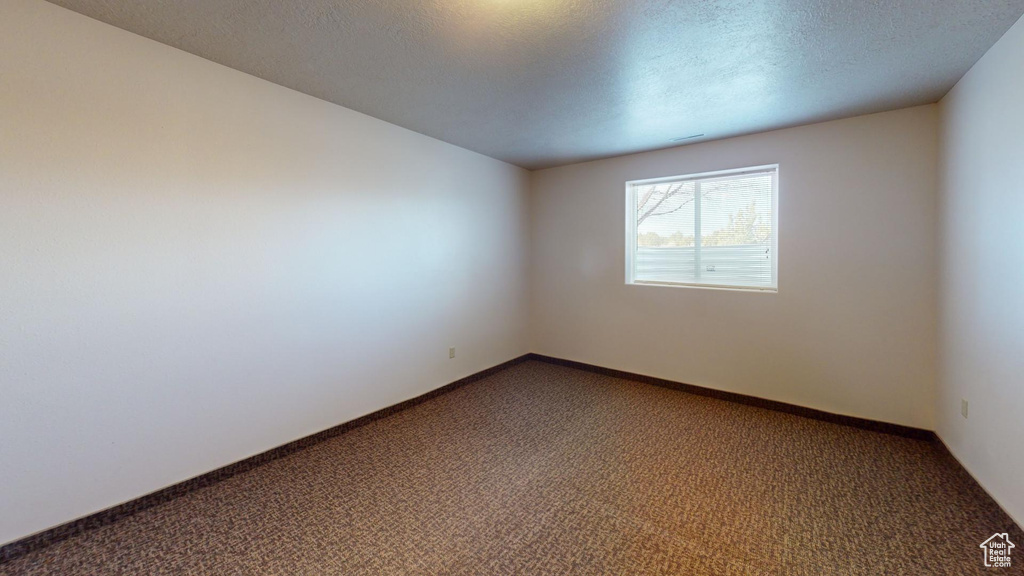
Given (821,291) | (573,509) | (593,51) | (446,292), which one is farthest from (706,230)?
(573,509)

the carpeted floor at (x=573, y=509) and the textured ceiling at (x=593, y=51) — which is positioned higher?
the textured ceiling at (x=593, y=51)

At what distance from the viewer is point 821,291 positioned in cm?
308

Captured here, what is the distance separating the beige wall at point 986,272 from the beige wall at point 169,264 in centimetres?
365

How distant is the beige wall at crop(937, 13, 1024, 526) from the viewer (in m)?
1.81

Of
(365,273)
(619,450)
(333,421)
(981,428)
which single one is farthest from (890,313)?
(333,421)

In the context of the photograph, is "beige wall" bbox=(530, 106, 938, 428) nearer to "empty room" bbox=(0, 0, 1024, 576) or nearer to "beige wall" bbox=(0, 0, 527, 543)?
"empty room" bbox=(0, 0, 1024, 576)

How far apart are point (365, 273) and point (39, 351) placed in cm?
169

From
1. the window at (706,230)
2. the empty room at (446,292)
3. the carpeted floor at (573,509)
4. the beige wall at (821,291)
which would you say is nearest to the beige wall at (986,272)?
the empty room at (446,292)

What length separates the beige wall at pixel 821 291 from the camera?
2.75 meters

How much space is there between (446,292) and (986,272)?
365 cm

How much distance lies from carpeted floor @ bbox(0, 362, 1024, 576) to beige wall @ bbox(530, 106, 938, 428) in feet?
1.45

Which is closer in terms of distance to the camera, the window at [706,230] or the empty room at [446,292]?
the empty room at [446,292]

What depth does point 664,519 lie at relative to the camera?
1943mm

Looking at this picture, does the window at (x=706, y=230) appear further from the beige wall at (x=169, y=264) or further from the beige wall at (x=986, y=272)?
the beige wall at (x=169, y=264)
